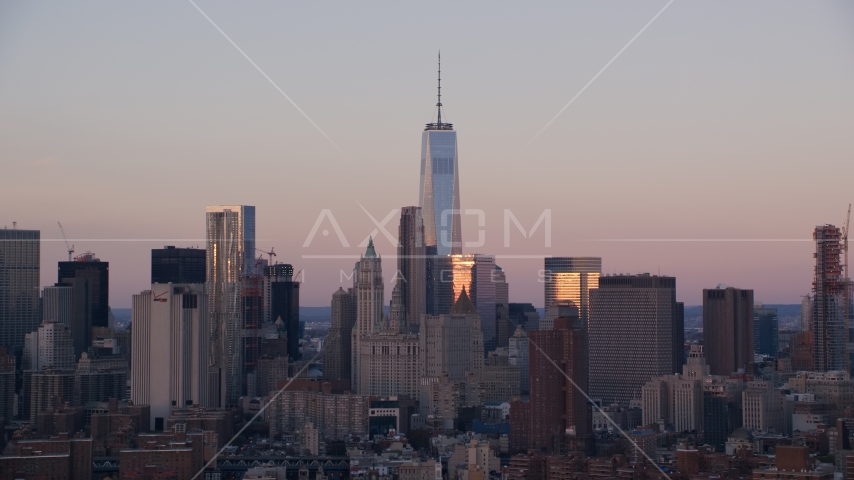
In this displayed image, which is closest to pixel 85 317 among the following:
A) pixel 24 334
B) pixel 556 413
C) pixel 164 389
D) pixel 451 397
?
pixel 24 334

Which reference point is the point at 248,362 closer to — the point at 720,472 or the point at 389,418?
the point at 389,418

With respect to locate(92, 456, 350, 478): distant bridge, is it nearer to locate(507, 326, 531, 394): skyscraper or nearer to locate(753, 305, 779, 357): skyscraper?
locate(507, 326, 531, 394): skyscraper

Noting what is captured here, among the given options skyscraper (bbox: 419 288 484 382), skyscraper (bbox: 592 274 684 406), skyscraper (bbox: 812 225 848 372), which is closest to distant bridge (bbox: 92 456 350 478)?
skyscraper (bbox: 419 288 484 382)

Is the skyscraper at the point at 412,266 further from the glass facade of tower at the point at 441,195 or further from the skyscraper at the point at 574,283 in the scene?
the skyscraper at the point at 574,283

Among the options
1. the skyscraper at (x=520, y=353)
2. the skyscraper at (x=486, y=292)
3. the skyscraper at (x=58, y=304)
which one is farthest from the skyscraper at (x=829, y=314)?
the skyscraper at (x=58, y=304)

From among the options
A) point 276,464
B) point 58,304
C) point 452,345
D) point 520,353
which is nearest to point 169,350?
point 58,304
